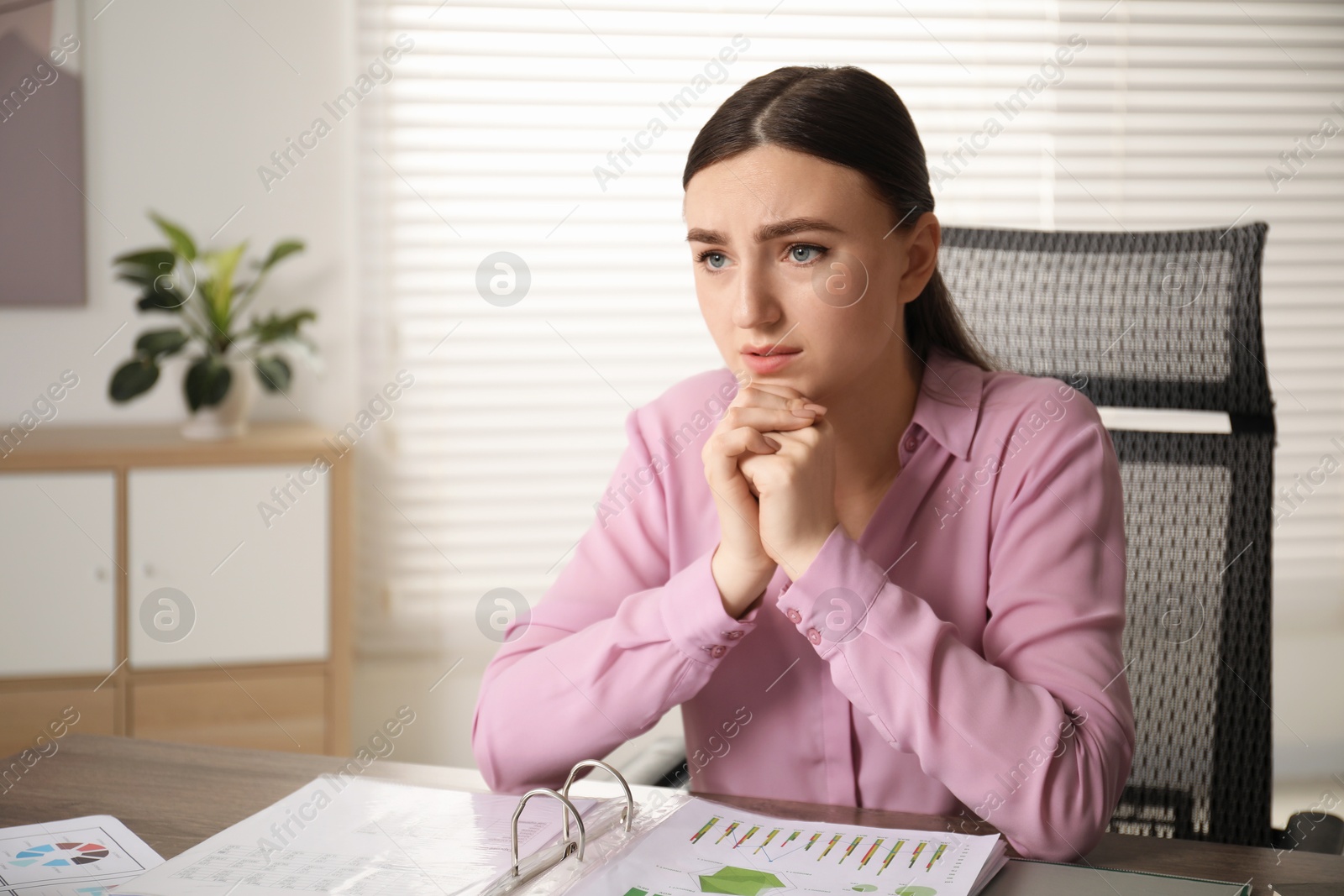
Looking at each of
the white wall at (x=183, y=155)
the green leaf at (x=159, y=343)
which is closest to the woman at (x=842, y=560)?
the green leaf at (x=159, y=343)

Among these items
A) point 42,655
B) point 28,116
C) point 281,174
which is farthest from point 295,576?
point 28,116

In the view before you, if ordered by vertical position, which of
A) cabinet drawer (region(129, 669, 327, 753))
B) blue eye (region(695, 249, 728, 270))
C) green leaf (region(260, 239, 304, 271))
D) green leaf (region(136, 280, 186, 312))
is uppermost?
green leaf (region(260, 239, 304, 271))

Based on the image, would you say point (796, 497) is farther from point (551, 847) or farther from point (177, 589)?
point (177, 589)

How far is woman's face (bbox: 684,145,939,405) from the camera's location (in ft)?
3.68

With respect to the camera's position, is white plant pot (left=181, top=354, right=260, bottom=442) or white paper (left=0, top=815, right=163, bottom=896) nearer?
white paper (left=0, top=815, right=163, bottom=896)

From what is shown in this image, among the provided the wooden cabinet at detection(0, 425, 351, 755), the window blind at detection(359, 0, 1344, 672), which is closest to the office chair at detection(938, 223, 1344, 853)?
the window blind at detection(359, 0, 1344, 672)

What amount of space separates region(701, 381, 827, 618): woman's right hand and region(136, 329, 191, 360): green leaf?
1.82 m

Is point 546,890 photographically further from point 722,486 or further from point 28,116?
point 28,116

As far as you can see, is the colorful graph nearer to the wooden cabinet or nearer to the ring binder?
the ring binder

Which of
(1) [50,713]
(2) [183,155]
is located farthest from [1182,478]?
(2) [183,155]

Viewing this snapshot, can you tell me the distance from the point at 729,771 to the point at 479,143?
6.58ft

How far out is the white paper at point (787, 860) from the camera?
804mm

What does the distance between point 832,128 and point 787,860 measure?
2.29ft

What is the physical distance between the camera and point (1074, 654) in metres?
1.07
